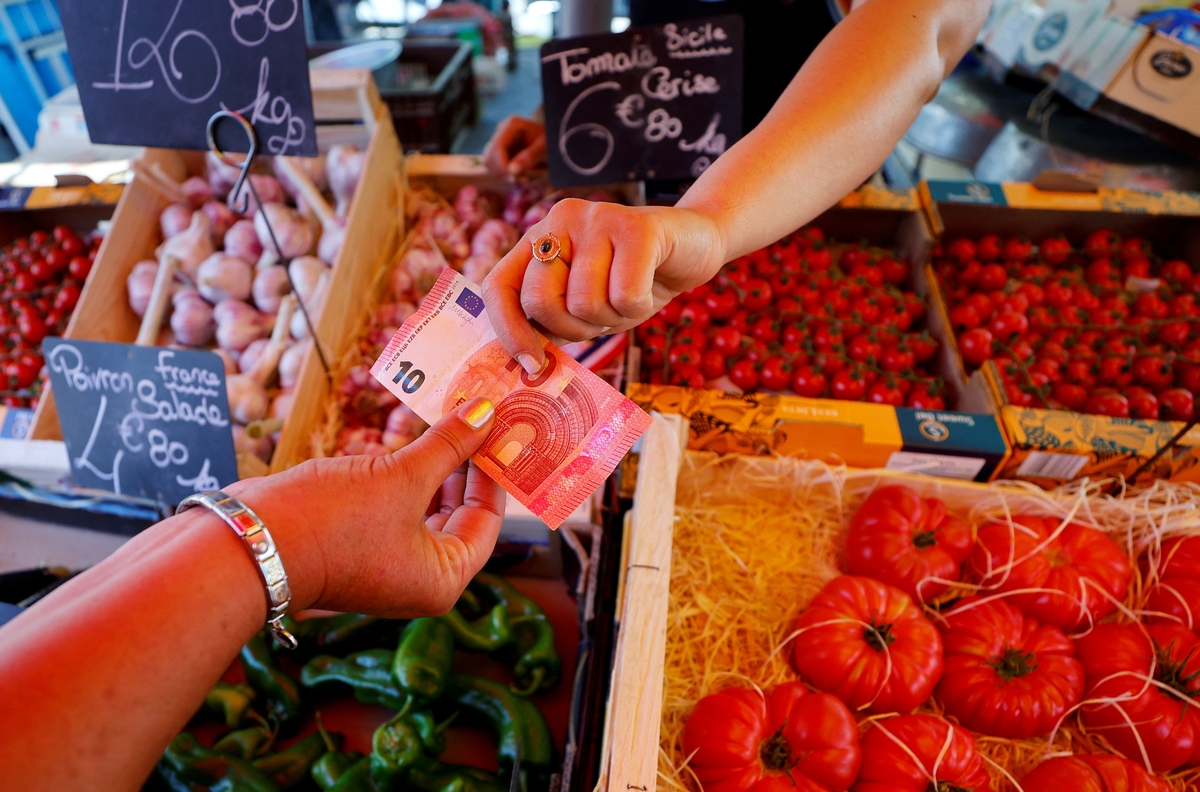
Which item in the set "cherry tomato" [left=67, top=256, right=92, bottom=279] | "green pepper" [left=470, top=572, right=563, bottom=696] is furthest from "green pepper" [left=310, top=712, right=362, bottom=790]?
"cherry tomato" [left=67, top=256, right=92, bottom=279]

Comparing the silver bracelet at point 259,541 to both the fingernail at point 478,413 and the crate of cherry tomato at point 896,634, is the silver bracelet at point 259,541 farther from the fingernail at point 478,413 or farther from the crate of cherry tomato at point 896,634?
the crate of cherry tomato at point 896,634

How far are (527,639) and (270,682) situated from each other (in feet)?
1.98

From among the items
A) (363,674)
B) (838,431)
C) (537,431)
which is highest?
(537,431)

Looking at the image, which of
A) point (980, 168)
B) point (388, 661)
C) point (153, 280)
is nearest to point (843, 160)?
point (388, 661)

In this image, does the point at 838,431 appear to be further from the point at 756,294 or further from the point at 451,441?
the point at 451,441

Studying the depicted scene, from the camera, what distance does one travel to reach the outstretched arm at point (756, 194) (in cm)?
81

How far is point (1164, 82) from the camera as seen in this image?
2.69 m

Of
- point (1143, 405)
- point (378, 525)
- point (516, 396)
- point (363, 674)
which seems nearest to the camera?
point (378, 525)

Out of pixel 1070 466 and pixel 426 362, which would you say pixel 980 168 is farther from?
pixel 426 362

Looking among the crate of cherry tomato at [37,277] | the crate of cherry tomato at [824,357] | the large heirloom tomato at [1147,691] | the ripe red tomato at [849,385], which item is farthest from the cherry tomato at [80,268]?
the large heirloom tomato at [1147,691]

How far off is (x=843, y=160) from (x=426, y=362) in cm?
84

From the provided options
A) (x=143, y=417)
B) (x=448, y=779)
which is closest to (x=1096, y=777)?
(x=448, y=779)

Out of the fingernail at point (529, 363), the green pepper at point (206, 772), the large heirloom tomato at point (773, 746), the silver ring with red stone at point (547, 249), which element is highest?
the silver ring with red stone at point (547, 249)

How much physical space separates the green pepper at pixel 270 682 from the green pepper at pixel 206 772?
143 millimetres
